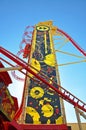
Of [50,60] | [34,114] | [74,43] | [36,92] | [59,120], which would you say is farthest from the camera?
[74,43]

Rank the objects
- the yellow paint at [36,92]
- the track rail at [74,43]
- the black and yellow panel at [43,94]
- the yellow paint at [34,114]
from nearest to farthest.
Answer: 1. the yellow paint at [34,114]
2. the black and yellow panel at [43,94]
3. the yellow paint at [36,92]
4. the track rail at [74,43]

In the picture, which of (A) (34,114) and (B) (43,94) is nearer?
(A) (34,114)

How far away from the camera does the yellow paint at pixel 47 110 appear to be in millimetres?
10672

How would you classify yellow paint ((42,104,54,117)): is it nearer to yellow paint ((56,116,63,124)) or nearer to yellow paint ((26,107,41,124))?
yellow paint ((26,107,41,124))

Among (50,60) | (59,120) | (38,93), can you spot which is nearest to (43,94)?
(38,93)

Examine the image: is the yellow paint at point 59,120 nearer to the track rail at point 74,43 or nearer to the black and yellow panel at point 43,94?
the black and yellow panel at point 43,94

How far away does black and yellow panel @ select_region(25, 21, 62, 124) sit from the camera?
10.4 meters

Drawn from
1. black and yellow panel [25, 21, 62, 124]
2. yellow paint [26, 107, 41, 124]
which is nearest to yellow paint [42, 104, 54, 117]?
black and yellow panel [25, 21, 62, 124]

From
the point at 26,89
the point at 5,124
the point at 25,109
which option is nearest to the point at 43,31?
the point at 26,89

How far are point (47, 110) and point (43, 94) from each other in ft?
3.82

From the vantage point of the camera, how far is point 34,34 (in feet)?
56.1

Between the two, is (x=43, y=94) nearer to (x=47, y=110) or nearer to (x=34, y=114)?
(x=47, y=110)

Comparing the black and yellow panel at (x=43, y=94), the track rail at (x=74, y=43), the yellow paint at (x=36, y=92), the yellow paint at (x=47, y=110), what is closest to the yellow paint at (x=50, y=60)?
the black and yellow panel at (x=43, y=94)

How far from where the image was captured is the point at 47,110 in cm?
1084
